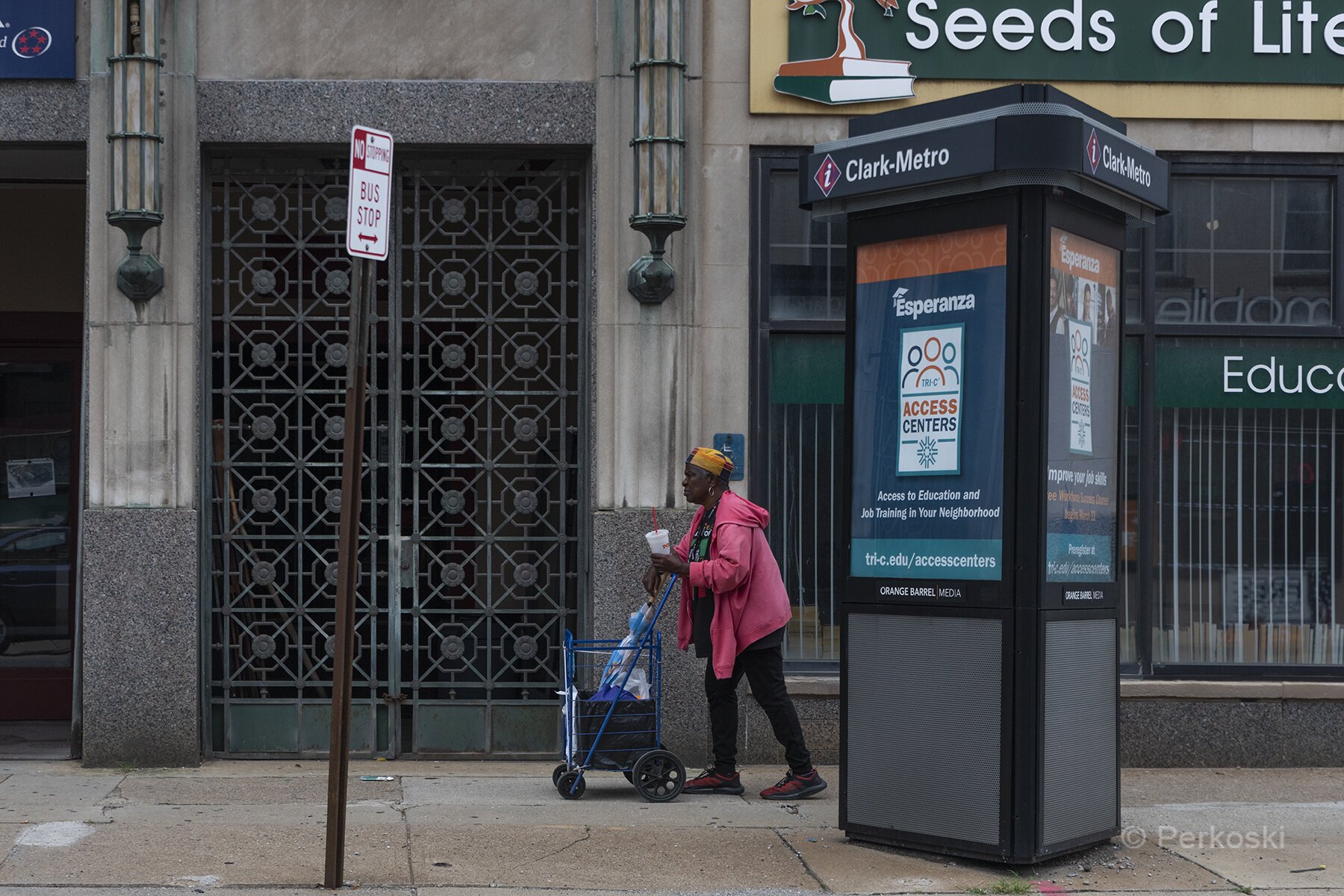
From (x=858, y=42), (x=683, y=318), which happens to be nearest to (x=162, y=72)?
(x=683, y=318)

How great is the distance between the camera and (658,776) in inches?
315

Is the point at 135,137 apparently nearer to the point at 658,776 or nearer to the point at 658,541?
the point at 658,541

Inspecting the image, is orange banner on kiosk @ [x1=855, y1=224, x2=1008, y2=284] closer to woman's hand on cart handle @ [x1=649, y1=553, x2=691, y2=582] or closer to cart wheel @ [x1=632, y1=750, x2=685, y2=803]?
woman's hand on cart handle @ [x1=649, y1=553, x2=691, y2=582]

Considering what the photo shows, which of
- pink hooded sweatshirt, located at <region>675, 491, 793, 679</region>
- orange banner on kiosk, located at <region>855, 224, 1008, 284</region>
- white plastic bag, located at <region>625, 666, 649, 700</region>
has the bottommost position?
white plastic bag, located at <region>625, 666, 649, 700</region>

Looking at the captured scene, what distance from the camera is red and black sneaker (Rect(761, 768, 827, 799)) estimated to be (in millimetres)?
8148

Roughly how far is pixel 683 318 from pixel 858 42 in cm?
197

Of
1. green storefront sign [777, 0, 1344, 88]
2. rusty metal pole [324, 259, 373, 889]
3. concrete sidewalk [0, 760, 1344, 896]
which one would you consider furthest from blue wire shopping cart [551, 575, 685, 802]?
green storefront sign [777, 0, 1344, 88]

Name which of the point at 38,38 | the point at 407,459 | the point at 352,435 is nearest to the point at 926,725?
the point at 352,435

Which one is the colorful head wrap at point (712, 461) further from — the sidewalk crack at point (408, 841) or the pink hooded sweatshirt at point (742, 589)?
the sidewalk crack at point (408, 841)

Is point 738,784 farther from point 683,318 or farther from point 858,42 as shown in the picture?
point 858,42

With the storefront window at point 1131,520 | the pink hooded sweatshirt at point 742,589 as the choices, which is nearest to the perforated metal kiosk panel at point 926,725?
the pink hooded sweatshirt at point 742,589

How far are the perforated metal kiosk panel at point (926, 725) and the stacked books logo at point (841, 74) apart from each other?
3578 millimetres

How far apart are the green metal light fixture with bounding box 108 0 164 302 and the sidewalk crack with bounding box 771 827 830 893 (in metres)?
4.75

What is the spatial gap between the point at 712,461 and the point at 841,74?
2.72 m
